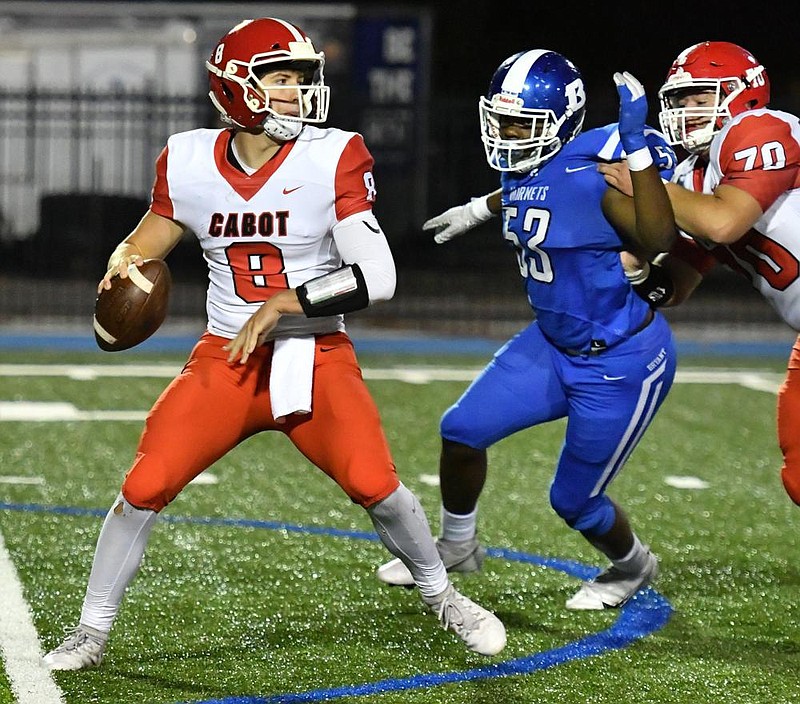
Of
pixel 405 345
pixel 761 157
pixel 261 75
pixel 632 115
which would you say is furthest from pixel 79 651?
pixel 405 345

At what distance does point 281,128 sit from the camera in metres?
3.80

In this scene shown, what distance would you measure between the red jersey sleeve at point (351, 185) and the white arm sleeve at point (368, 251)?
0.02 meters

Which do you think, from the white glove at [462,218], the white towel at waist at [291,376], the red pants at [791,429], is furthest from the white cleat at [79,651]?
the red pants at [791,429]

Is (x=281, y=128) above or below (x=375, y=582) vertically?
above

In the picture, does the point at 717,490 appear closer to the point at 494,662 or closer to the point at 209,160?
the point at 494,662

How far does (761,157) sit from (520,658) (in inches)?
58.1

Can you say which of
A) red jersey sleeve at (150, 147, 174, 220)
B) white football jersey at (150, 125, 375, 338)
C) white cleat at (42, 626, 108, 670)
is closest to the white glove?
white football jersey at (150, 125, 375, 338)

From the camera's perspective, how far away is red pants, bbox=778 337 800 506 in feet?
13.6

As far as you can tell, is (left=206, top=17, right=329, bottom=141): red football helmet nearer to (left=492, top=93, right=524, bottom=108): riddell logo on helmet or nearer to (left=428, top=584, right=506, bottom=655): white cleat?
(left=492, top=93, right=524, bottom=108): riddell logo on helmet

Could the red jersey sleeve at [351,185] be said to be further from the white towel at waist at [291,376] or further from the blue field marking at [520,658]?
the blue field marking at [520,658]

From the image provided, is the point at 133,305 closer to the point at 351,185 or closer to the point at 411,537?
the point at 351,185

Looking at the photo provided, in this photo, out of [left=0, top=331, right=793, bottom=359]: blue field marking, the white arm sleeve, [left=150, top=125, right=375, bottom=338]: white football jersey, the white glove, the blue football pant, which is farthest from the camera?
[left=0, top=331, right=793, bottom=359]: blue field marking

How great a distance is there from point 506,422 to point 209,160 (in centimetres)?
115

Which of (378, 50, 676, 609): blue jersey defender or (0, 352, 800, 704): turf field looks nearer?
(0, 352, 800, 704): turf field
